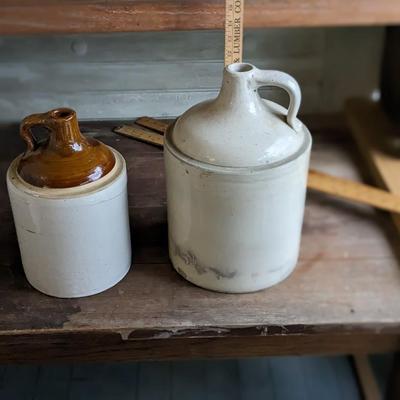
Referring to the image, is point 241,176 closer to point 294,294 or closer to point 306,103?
point 294,294

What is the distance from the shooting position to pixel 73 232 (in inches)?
22.2

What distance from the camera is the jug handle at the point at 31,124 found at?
1.82ft

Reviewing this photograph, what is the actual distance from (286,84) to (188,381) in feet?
1.81

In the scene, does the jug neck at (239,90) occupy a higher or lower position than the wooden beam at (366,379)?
higher

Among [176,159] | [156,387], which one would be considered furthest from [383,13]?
[156,387]

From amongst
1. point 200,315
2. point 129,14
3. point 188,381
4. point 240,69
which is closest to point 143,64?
point 129,14

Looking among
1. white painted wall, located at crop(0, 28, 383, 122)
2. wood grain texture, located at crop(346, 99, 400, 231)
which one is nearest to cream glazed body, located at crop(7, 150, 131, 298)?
white painted wall, located at crop(0, 28, 383, 122)

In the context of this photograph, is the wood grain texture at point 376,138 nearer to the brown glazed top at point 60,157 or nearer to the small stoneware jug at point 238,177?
the small stoneware jug at point 238,177

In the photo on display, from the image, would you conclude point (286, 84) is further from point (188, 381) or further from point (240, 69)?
point (188, 381)

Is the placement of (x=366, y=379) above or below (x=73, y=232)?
below

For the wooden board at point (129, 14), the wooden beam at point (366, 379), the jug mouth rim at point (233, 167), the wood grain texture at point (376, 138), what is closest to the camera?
the jug mouth rim at point (233, 167)

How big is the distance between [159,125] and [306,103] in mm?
381

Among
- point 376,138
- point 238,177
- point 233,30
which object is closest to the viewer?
point 238,177

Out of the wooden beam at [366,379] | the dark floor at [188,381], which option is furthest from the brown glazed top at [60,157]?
the wooden beam at [366,379]
